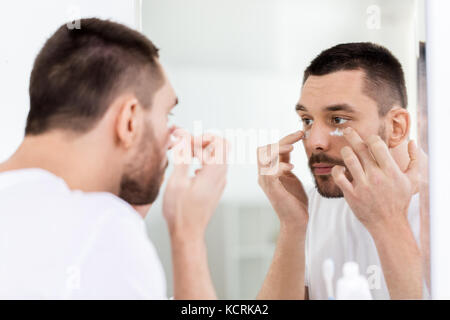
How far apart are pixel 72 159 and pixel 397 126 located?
68 centimetres

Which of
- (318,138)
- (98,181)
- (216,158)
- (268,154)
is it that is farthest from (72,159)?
(318,138)

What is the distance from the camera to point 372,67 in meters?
1.02

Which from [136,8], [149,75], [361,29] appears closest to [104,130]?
[149,75]

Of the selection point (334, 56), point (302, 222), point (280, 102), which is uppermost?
point (334, 56)

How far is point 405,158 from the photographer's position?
102cm

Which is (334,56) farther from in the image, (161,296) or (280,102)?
(161,296)

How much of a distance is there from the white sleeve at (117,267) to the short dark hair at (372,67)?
499mm

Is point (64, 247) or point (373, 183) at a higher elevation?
point (373, 183)

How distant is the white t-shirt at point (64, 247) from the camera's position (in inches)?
33.3

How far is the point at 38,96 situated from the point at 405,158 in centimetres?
79

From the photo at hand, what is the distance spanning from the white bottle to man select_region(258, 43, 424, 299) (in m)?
0.01

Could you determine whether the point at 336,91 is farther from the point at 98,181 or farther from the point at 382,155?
the point at 98,181

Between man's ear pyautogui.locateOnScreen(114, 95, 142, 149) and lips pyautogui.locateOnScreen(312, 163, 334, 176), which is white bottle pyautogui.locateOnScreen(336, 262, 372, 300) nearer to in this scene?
lips pyautogui.locateOnScreen(312, 163, 334, 176)

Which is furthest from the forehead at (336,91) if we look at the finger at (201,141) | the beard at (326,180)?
the finger at (201,141)
